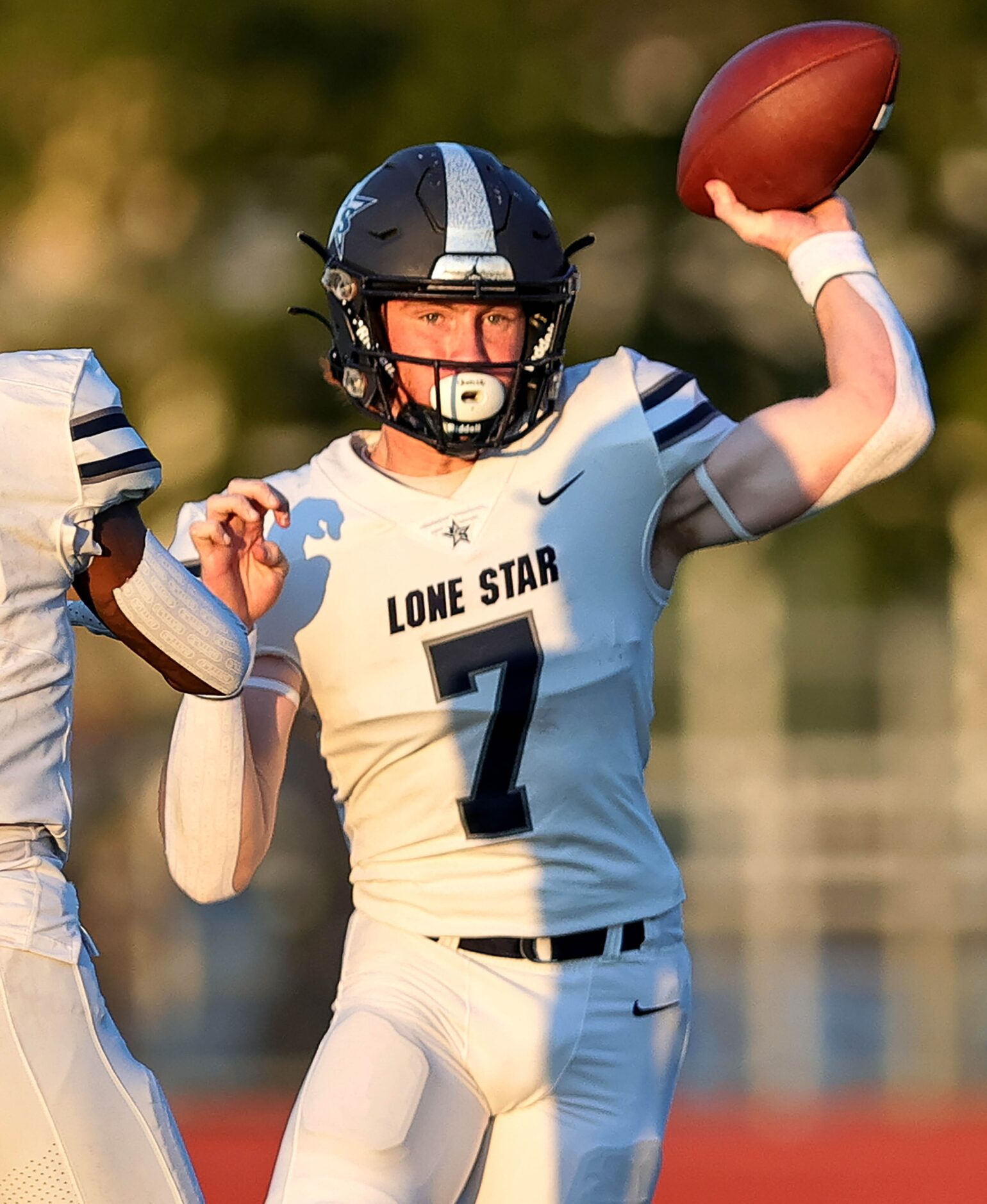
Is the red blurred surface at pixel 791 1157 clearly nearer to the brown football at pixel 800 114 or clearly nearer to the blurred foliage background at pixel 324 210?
the blurred foliage background at pixel 324 210

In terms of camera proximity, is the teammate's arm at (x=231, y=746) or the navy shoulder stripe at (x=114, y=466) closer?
the navy shoulder stripe at (x=114, y=466)

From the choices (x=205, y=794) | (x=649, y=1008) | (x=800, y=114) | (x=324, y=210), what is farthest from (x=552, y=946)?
(x=324, y=210)

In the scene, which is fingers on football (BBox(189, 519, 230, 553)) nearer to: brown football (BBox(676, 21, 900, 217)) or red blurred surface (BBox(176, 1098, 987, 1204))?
brown football (BBox(676, 21, 900, 217))

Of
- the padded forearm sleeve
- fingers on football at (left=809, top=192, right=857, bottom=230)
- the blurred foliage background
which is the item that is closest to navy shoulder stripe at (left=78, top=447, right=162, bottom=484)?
the padded forearm sleeve

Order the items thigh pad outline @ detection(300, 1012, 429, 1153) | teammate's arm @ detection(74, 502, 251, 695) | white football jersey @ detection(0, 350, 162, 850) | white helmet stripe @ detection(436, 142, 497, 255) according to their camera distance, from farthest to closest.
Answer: white helmet stripe @ detection(436, 142, 497, 255) < thigh pad outline @ detection(300, 1012, 429, 1153) < teammate's arm @ detection(74, 502, 251, 695) < white football jersey @ detection(0, 350, 162, 850)

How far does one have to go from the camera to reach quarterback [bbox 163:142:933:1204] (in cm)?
326

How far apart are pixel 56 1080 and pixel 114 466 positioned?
2.42ft

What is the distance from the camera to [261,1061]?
9.16 metres

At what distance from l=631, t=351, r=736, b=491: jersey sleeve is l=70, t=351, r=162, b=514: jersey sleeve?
0.98m

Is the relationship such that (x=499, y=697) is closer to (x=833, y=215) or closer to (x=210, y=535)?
(x=210, y=535)

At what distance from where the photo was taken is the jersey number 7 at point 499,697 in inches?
132

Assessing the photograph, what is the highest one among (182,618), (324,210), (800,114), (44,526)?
(324,210)

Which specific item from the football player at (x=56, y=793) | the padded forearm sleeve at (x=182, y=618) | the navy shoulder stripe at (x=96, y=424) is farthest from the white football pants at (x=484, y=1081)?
the navy shoulder stripe at (x=96, y=424)

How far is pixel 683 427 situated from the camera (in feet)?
11.4
